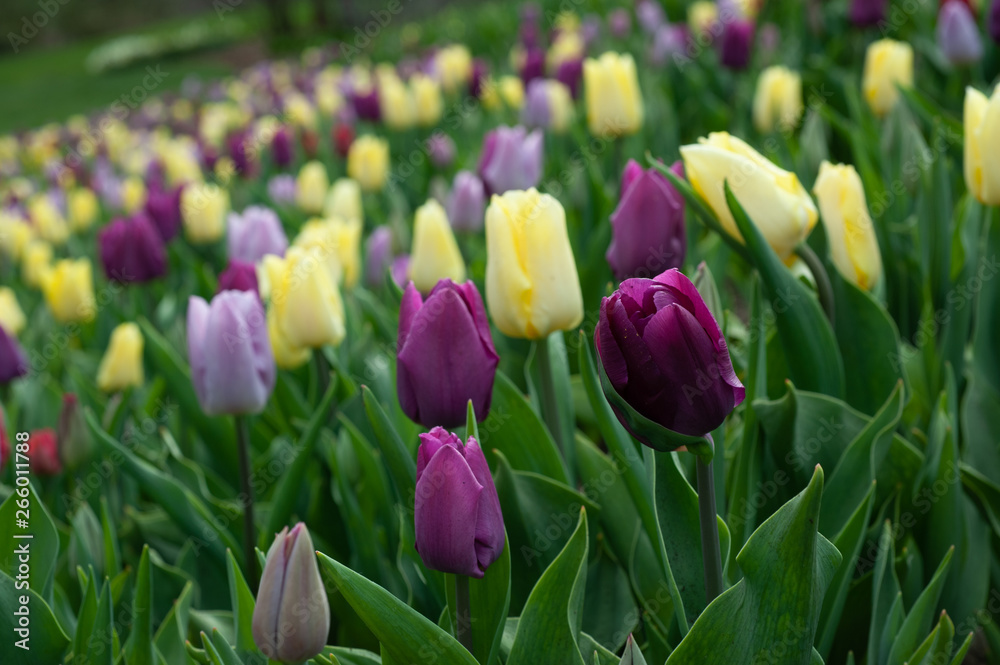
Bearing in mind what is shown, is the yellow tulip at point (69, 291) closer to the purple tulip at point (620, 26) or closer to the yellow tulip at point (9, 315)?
the yellow tulip at point (9, 315)

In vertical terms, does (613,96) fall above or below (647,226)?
below

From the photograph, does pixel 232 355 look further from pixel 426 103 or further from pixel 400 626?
pixel 426 103

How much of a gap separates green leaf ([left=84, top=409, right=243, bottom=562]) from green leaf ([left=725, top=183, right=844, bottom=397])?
0.85 meters

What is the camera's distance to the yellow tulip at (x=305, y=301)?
1452 mm

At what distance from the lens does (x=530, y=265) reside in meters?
1.19

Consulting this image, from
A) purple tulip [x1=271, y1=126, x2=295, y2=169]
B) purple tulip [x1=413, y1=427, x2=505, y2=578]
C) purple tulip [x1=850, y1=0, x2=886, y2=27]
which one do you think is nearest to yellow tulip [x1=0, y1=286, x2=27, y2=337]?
purple tulip [x1=271, y1=126, x2=295, y2=169]

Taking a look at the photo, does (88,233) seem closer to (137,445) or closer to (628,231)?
(137,445)

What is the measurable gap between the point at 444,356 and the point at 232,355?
1.53 ft

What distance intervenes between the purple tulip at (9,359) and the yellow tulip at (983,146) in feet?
5.77

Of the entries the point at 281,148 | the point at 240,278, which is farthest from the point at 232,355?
the point at 281,148

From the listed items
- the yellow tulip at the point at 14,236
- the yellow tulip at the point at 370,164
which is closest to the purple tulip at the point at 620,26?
the yellow tulip at the point at 370,164

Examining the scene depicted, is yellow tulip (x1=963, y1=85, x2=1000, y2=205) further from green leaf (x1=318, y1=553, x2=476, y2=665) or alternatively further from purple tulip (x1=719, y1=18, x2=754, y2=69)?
purple tulip (x1=719, y1=18, x2=754, y2=69)

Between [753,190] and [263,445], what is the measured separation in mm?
1031

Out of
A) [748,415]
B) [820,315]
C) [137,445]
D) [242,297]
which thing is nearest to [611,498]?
[748,415]
